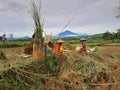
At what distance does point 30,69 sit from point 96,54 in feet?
4.80

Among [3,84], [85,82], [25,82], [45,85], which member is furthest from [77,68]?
[3,84]

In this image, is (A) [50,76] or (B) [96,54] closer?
(A) [50,76]

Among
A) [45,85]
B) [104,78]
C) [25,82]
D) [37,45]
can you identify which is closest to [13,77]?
[25,82]

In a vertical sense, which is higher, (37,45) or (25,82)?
(37,45)

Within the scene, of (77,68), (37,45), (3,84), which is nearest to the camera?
(3,84)

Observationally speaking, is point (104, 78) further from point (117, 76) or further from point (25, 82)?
point (25, 82)

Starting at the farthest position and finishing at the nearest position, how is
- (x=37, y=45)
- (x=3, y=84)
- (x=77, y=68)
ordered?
(x=37, y=45)
(x=77, y=68)
(x=3, y=84)

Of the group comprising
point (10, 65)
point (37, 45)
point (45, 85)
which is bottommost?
point (45, 85)

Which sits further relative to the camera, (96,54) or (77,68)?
(96,54)

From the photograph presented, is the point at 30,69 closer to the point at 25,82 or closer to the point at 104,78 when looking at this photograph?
the point at 25,82

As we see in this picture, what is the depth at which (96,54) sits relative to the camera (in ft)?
16.8

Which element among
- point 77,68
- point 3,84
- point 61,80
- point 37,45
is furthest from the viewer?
point 37,45

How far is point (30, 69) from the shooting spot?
4348mm

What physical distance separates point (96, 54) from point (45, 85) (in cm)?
145
